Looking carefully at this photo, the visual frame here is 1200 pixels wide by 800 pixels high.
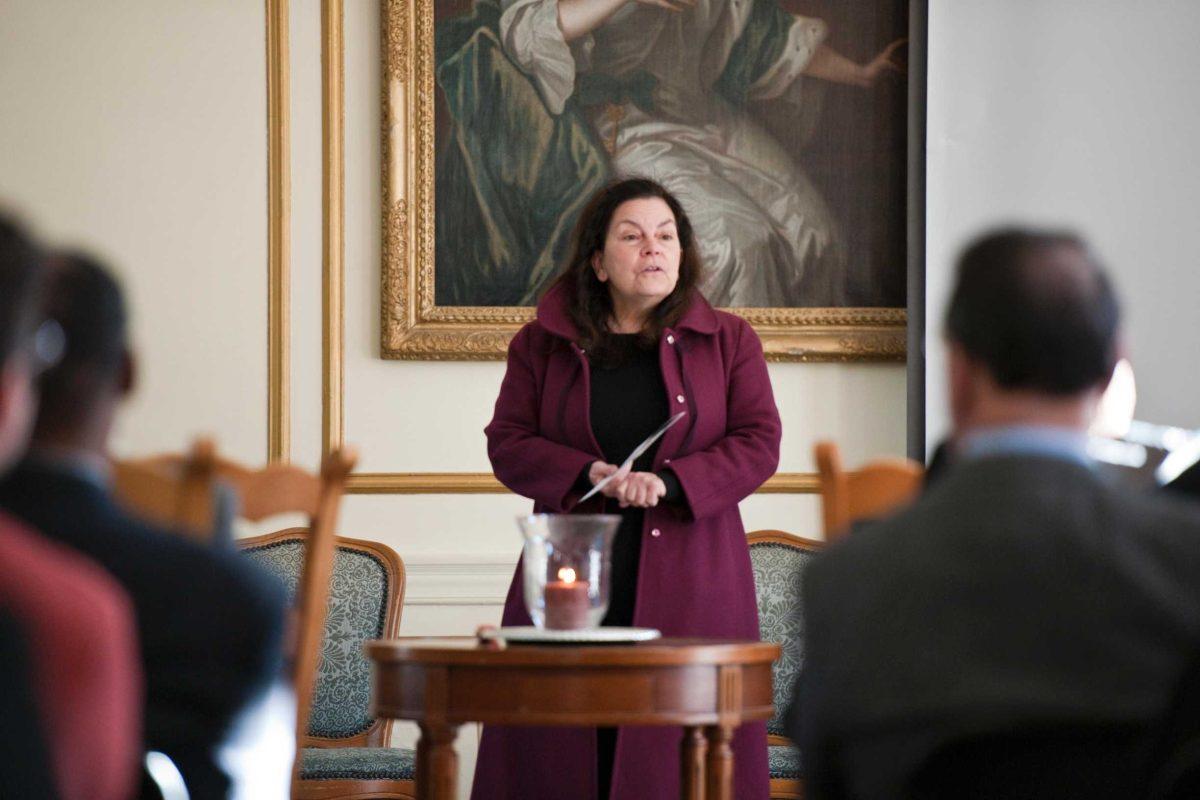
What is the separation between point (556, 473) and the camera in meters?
3.75

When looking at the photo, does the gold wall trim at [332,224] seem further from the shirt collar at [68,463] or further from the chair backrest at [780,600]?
the shirt collar at [68,463]

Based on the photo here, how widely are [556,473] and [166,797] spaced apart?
205 cm

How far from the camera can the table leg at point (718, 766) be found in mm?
3078

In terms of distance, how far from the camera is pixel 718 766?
10.2ft

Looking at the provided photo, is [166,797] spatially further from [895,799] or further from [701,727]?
[701,727]

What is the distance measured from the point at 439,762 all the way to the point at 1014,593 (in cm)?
173

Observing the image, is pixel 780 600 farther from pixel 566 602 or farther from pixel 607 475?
pixel 566 602

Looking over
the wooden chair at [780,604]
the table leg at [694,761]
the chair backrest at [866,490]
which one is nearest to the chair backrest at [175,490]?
the chair backrest at [866,490]

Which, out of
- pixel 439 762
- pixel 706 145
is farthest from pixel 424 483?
pixel 439 762

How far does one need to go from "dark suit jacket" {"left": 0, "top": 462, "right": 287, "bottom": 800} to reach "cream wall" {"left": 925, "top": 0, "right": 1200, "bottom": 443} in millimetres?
3848

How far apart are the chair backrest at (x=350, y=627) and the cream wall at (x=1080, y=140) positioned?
5.87 feet

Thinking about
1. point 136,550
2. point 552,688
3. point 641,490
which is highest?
point 136,550

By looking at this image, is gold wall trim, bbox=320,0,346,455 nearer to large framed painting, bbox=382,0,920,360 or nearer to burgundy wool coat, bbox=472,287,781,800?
A: large framed painting, bbox=382,0,920,360

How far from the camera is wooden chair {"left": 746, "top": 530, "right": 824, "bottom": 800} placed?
4613mm
